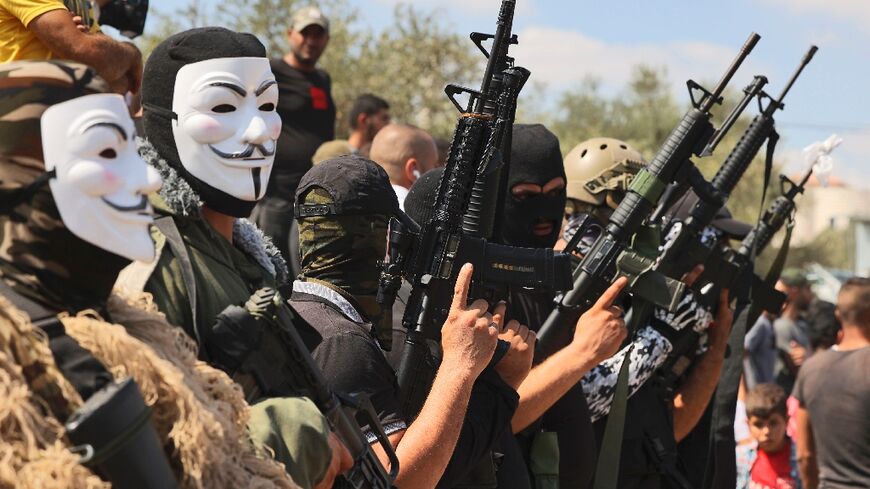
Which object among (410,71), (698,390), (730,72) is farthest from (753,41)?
(410,71)

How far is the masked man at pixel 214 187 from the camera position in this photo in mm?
2395

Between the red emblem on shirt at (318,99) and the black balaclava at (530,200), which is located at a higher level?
the black balaclava at (530,200)

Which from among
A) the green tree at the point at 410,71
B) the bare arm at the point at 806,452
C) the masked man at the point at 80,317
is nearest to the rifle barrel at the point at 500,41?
the masked man at the point at 80,317

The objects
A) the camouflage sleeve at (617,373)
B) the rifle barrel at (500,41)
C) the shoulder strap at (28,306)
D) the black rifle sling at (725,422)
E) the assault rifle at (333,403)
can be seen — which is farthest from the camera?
the black rifle sling at (725,422)

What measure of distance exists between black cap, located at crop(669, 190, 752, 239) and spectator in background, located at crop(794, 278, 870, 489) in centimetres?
66

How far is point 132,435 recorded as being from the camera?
1.80 metres

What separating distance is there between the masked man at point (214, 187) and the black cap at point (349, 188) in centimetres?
56

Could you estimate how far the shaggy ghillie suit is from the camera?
1703 mm

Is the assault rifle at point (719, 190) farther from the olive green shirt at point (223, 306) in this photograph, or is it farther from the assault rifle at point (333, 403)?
the olive green shirt at point (223, 306)

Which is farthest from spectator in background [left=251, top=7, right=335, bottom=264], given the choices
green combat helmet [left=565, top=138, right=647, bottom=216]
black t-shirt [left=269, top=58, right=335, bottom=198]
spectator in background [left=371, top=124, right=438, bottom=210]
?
green combat helmet [left=565, top=138, right=647, bottom=216]

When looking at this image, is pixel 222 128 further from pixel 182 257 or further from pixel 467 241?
Answer: pixel 467 241

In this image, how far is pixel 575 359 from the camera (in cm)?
426

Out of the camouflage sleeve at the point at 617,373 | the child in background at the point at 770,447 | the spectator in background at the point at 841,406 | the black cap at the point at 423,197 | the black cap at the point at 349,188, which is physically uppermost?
the black cap at the point at 349,188

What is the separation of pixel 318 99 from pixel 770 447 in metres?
3.68
